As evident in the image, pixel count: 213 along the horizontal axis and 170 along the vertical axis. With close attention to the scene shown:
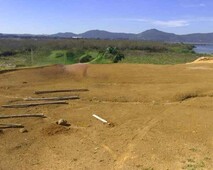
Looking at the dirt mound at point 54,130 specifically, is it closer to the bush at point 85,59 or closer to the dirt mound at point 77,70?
the dirt mound at point 77,70

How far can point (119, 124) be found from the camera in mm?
11469

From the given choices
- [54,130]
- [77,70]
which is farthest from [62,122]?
[77,70]

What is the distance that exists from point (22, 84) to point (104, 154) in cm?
886

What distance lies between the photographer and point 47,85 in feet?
56.0

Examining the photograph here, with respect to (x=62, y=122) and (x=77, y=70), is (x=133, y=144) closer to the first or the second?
(x=62, y=122)

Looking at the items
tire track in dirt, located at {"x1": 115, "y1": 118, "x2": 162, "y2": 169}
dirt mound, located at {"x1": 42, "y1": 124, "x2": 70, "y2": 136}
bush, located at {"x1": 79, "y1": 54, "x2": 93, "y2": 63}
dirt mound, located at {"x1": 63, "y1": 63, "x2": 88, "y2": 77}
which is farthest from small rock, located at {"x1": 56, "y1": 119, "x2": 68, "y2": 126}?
bush, located at {"x1": 79, "y1": 54, "x2": 93, "y2": 63}

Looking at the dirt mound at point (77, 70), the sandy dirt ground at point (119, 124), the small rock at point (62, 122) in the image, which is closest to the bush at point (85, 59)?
the dirt mound at point (77, 70)

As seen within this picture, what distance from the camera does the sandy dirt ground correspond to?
9.01 m

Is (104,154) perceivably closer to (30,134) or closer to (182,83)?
(30,134)

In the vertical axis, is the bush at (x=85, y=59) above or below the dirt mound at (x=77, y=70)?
below

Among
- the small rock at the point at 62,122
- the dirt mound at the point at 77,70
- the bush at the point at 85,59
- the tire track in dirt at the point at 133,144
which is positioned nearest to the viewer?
the tire track in dirt at the point at 133,144

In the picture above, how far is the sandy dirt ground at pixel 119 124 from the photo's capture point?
29.6ft

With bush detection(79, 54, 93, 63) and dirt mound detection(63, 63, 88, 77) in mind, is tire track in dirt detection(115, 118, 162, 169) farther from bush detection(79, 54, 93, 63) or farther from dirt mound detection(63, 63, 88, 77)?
bush detection(79, 54, 93, 63)

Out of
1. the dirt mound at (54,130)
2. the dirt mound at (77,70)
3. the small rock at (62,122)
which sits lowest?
the dirt mound at (54,130)
